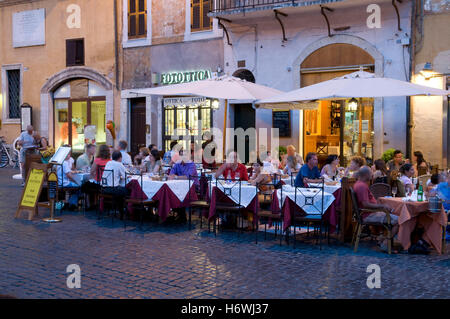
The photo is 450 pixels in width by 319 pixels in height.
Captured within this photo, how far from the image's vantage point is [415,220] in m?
7.73

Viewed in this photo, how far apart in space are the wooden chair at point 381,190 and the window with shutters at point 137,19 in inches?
508

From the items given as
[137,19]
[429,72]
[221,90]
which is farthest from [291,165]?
[137,19]

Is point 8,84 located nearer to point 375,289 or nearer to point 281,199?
point 281,199

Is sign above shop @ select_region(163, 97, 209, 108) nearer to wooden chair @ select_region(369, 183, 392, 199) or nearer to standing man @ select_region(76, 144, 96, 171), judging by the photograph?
standing man @ select_region(76, 144, 96, 171)

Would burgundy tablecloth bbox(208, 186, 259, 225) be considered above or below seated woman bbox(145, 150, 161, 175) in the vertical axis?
below

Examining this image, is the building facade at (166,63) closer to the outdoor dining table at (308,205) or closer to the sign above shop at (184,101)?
the sign above shop at (184,101)

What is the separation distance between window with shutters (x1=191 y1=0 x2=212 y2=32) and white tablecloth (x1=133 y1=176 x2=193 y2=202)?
9268mm

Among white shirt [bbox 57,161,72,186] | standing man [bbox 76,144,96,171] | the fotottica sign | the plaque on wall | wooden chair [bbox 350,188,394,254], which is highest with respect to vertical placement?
the plaque on wall

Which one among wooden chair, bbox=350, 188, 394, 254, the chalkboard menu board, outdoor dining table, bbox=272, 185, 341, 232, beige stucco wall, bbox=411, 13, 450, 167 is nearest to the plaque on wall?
the chalkboard menu board

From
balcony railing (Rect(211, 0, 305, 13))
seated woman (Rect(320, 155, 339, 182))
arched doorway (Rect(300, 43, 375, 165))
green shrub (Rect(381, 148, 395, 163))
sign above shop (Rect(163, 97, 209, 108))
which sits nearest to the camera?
seated woman (Rect(320, 155, 339, 182))

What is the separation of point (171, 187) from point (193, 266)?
288 centimetres

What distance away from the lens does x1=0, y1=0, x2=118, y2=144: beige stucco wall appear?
20.1m

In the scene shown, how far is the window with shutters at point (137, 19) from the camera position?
19219mm

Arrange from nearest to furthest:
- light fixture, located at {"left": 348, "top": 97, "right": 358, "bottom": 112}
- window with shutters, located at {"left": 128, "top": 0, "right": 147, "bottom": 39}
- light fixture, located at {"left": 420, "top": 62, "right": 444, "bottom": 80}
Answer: light fixture, located at {"left": 420, "top": 62, "right": 444, "bottom": 80}, light fixture, located at {"left": 348, "top": 97, "right": 358, "bottom": 112}, window with shutters, located at {"left": 128, "top": 0, "right": 147, "bottom": 39}
